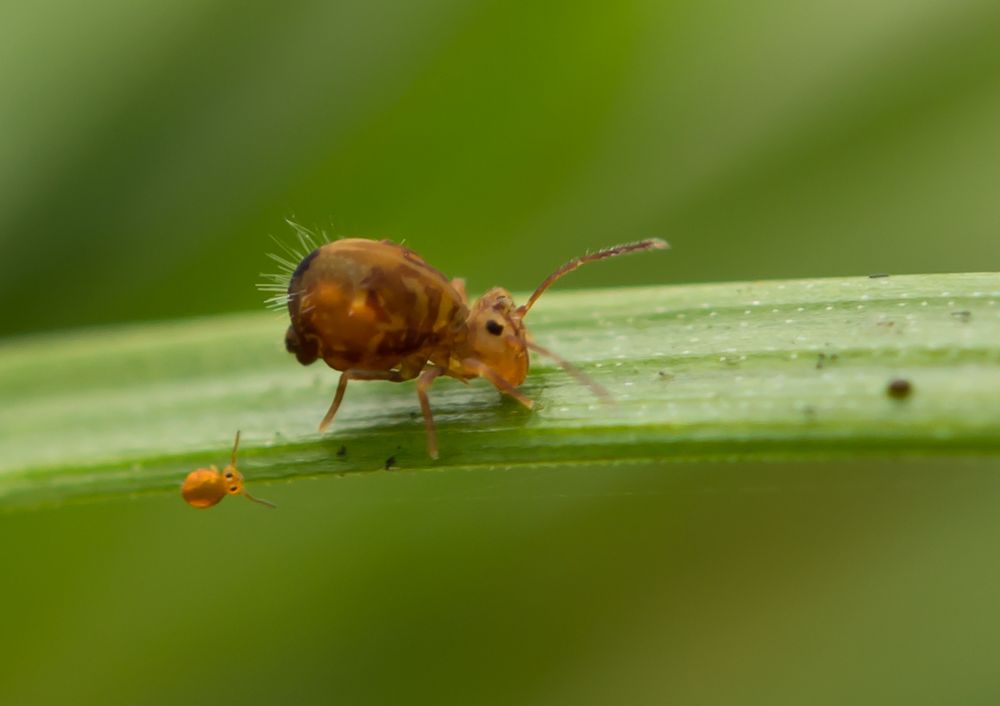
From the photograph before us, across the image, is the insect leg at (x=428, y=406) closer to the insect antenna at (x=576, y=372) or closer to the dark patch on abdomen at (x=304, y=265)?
the insect antenna at (x=576, y=372)

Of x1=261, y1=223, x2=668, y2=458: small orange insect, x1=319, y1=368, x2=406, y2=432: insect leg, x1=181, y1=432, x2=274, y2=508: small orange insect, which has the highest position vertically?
x1=261, y1=223, x2=668, y2=458: small orange insect

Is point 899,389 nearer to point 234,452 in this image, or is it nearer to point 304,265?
point 304,265

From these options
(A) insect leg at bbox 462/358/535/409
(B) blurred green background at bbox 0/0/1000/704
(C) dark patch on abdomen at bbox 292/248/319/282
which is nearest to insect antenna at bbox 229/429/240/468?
(C) dark patch on abdomen at bbox 292/248/319/282

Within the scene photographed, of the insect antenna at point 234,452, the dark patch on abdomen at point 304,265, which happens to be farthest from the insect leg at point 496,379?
the insect antenna at point 234,452

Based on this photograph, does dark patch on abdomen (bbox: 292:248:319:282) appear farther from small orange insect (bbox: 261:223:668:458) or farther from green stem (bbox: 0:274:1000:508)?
green stem (bbox: 0:274:1000:508)

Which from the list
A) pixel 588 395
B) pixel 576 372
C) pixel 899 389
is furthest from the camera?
pixel 576 372

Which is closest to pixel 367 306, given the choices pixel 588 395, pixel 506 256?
pixel 588 395

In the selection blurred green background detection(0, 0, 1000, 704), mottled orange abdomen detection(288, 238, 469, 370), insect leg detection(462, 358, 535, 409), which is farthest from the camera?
blurred green background detection(0, 0, 1000, 704)
